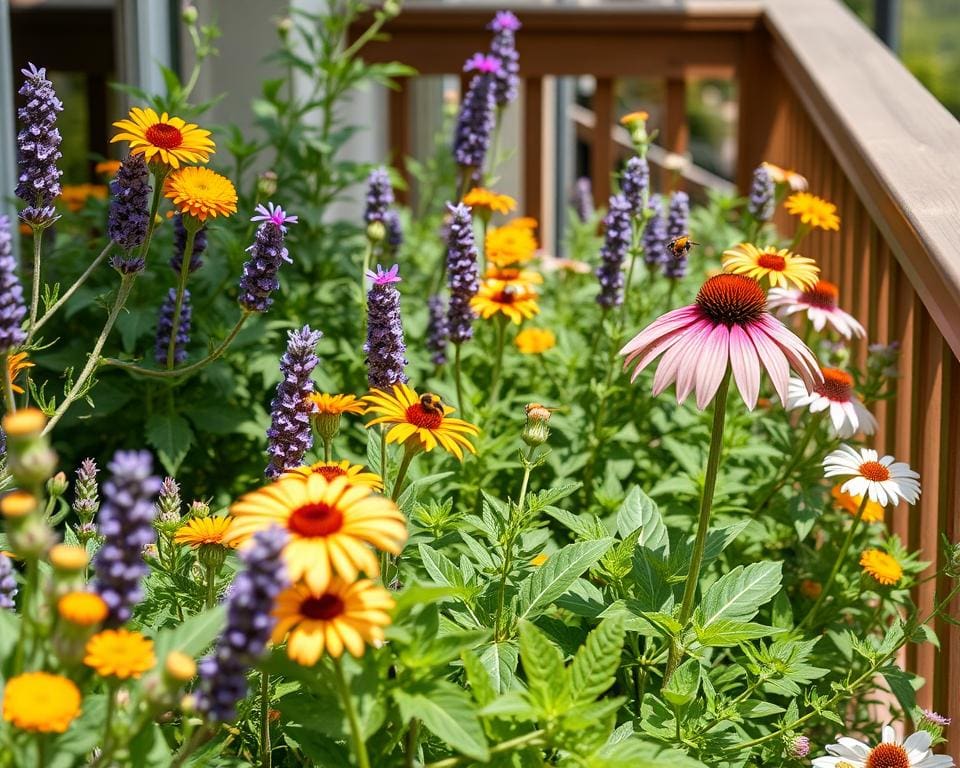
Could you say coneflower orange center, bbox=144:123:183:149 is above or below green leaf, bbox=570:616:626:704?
above

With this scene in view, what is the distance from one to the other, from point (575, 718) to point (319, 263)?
1.79 m

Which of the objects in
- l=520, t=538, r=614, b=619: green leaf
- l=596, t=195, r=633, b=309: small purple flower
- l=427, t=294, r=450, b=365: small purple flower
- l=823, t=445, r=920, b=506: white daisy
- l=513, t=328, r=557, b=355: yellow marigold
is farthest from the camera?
l=513, t=328, r=557, b=355: yellow marigold

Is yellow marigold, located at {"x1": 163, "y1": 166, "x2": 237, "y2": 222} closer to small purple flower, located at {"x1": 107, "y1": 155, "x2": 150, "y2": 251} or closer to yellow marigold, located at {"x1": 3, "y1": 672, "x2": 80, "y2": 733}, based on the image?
small purple flower, located at {"x1": 107, "y1": 155, "x2": 150, "y2": 251}

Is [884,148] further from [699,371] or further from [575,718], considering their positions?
[575,718]

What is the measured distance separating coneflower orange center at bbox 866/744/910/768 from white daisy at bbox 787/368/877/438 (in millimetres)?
594

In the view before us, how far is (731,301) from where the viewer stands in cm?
168

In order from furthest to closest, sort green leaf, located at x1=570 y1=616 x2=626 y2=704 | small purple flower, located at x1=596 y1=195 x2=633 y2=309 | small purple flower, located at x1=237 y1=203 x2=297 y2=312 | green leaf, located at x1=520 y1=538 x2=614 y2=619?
small purple flower, located at x1=596 y1=195 x2=633 y2=309 → small purple flower, located at x1=237 y1=203 x2=297 y2=312 → green leaf, located at x1=520 y1=538 x2=614 y2=619 → green leaf, located at x1=570 y1=616 x2=626 y2=704

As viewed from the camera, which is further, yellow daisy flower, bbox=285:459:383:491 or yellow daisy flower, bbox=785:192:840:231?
yellow daisy flower, bbox=785:192:840:231

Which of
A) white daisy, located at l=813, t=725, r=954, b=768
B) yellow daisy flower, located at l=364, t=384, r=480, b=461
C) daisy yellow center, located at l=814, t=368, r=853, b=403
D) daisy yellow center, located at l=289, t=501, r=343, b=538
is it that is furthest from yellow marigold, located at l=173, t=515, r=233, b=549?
daisy yellow center, located at l=814, t=368, r=853, b=403

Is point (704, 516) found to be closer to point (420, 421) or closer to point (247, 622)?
point (420, 421)

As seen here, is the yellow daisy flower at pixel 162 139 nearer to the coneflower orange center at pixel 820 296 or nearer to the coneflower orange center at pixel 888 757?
the coneflower orange center at pixel 820 296

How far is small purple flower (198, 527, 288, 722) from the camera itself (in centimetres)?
112

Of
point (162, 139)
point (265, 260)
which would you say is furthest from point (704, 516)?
point (162, 139)

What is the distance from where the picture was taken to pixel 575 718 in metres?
1.44
